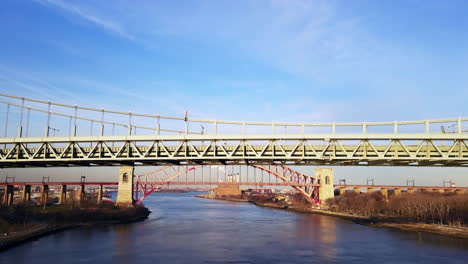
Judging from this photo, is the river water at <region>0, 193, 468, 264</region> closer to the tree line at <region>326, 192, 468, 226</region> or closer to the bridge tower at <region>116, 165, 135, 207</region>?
the bridge tower at <region>116, 165, 135, 207</region>

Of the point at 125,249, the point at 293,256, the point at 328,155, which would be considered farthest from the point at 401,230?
the point at 125,249

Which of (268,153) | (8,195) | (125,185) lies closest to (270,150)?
(268,153)

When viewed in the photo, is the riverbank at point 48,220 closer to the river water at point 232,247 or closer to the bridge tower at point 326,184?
the river water at point 232,247

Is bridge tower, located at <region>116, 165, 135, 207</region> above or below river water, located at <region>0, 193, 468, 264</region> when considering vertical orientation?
above

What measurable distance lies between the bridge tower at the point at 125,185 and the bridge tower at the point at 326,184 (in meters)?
57.4

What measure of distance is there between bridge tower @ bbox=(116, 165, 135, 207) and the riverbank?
1.17 meters

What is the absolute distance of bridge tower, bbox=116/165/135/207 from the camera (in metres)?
52.8

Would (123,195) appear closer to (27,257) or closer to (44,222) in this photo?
(44,222)

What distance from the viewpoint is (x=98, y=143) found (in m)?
43.1

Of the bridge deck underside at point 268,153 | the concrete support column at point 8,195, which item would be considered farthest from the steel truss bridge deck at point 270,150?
the concrete support column at point 8,195

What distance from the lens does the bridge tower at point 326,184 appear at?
9694cm

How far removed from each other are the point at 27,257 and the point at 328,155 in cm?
3033

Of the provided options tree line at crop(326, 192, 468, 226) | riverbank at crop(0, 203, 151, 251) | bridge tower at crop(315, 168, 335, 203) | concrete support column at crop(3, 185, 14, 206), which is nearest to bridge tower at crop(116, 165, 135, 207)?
riverbank at crop(0, 203, 151, 251)

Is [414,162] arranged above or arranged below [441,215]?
above
